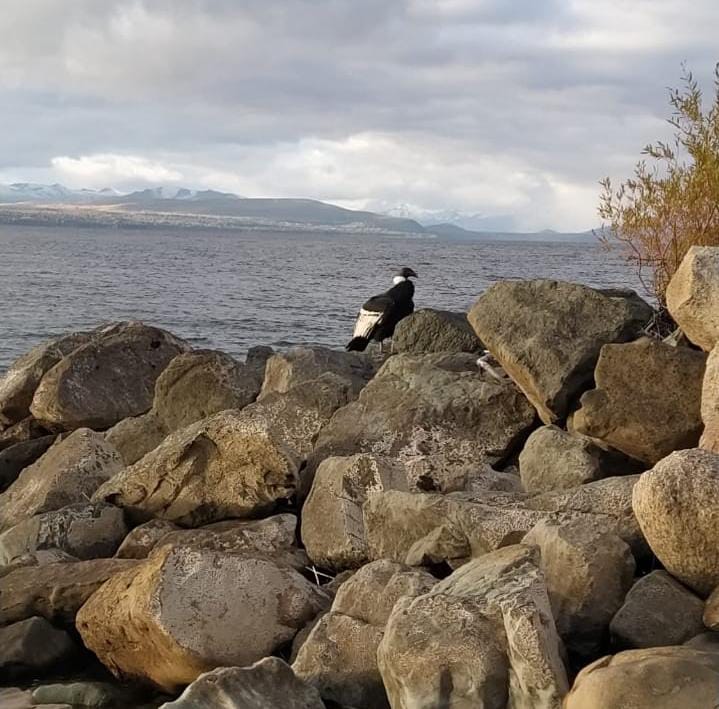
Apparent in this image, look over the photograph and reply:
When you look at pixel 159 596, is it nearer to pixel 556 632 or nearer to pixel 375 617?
pixel 375 617

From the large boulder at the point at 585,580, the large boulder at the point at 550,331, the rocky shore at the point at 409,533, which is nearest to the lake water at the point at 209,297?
the large boulder at the point at 550,331

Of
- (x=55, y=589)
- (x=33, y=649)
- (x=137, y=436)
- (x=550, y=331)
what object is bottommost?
(x=33, y=649)

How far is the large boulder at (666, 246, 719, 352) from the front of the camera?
28.1 ft

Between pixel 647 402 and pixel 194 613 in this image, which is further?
pixel 647 402

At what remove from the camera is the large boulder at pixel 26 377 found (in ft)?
50.4

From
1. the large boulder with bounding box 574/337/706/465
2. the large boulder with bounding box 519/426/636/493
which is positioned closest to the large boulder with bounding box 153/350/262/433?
the large boulder with bounding box 519/426/636/493

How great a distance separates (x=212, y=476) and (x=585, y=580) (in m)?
4.15

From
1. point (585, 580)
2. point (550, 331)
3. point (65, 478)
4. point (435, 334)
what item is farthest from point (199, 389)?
point (585, 580)

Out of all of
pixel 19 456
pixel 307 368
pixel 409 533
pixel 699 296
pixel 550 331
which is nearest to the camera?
pixel 409 533

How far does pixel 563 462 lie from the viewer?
925 centimetres

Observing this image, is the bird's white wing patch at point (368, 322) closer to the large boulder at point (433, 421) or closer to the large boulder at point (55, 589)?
the large boulder at point (433, 421)

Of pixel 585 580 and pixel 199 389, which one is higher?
pixel 199 389

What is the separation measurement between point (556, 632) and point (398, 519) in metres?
2.18

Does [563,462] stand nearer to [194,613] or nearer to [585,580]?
[585,580]
